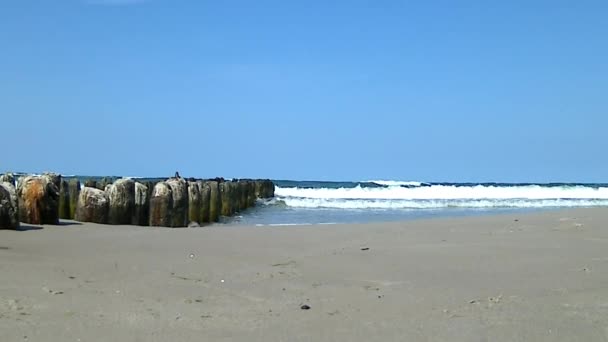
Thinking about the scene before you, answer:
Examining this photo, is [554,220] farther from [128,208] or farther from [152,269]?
[152,269]

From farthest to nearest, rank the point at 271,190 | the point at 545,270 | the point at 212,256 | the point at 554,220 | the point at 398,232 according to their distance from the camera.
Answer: the point at 271,190, the point at 554,220, the point at 398,232, the point at 212,256, the point at 545,270

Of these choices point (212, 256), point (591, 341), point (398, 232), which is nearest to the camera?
point (591, 341)

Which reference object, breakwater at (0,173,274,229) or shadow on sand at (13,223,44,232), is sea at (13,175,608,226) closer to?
breakwater at (0,173,274,229)

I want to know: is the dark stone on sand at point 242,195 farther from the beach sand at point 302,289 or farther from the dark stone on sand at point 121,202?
the beach sand at point 302,289

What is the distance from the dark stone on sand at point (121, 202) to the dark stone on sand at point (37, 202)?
52.6 inches

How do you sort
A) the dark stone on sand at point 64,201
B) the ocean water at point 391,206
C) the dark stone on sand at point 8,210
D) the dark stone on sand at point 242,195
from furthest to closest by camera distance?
1. the dark stone on sand at point 242,195
2. the ocean water at point 391,206
3. the dark stone on sand at point 64,201
4. the dark stone on sand at point 8,210

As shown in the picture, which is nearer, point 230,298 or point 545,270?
point 230,298

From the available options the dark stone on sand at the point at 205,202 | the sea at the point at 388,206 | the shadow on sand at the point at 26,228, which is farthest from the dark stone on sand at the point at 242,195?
the shadow on sand at the point at 26,228

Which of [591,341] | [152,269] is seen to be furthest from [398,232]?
[591,341]

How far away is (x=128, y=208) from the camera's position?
1067 centimetres

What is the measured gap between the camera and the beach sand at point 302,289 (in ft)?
11.0

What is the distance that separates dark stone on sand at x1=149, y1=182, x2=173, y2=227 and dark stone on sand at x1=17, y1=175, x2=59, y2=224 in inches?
88.0

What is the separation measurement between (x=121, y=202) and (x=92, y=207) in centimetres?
54

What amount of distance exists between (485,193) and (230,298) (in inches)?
1403
